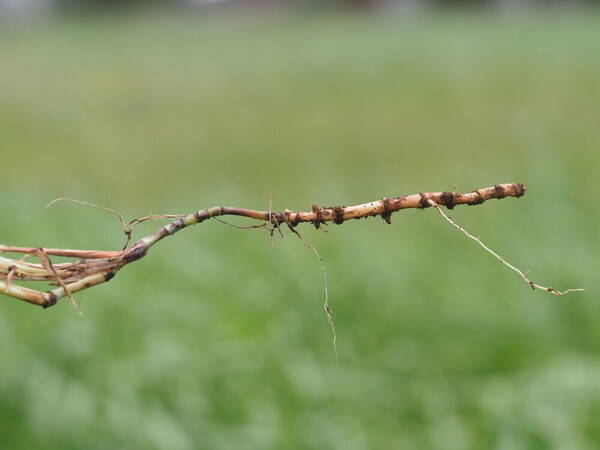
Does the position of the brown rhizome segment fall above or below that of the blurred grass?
above

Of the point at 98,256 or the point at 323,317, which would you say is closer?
the point at 98,256

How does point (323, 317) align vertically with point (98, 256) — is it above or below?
below

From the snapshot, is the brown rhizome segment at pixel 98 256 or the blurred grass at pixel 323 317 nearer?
the brown rhizome segment at pixel 98 256

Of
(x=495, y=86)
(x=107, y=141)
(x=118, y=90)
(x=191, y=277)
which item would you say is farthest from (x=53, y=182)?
(x=118, y=90)

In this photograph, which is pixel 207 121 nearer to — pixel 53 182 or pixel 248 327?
pixel 53 182

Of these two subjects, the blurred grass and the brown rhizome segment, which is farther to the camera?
the blurred grass

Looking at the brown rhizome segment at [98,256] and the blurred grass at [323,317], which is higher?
the brown rhizome segment at [98,256]

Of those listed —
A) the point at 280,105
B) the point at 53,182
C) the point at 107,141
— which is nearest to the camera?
the point at 53,182

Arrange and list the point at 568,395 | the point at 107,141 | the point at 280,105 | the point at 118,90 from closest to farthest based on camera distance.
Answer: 1. the point at 568,395
2. the point at 107,141
3. the point at 280,105
4. the point at 118,90

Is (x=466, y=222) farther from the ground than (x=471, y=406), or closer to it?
farther from the ground

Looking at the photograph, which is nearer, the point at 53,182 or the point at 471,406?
the point at 471,406

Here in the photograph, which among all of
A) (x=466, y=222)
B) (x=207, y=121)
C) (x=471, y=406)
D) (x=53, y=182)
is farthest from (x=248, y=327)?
(x=207, y=121)
